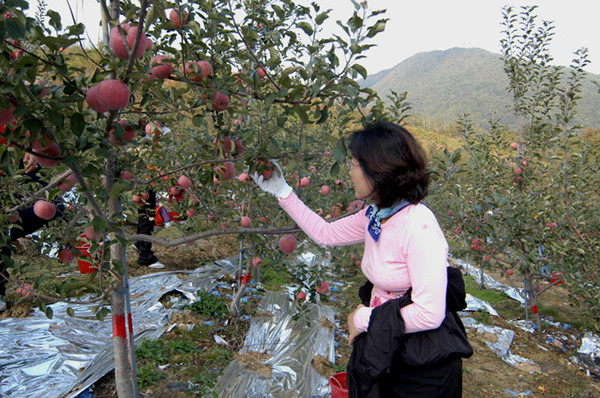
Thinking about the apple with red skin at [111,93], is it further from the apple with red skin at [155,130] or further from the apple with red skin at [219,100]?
the apple with red skin at [155,130]

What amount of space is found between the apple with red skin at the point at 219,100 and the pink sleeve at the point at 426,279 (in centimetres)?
73

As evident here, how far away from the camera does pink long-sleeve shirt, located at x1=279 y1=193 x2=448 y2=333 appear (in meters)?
1.21

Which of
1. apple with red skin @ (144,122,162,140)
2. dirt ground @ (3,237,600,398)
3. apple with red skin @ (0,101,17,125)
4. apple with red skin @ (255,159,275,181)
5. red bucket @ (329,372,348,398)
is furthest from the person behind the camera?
dirt ground @ (3,237,600,398)

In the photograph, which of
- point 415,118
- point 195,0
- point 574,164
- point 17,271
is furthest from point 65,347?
point 415,118

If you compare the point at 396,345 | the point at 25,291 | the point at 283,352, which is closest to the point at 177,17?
the point at 396,345

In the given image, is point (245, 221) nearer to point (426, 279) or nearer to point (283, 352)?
point (283, 352)

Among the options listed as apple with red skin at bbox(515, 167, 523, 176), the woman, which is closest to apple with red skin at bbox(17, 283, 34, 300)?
the woman

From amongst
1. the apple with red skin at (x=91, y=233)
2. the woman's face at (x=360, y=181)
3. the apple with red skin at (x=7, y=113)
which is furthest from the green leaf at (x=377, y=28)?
the apple with red skin at (x=91, y=233)

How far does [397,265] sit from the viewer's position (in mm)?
1312

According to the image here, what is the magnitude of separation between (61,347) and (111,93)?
240 cm

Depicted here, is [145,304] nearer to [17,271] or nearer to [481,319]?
[17,271]

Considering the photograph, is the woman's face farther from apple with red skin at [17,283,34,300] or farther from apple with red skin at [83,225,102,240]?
apple with red skin at [17,283,34,300]

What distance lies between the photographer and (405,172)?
4.39ft

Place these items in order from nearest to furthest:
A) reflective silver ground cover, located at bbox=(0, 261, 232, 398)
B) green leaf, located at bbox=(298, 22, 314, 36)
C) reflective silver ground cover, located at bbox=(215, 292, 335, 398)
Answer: green leaf, located at bbox=(298, 22, 314, 36), reflective silver ground cover, located at bbox=(0, 261, 232, 398), reflective silver ground cover, located at bbox=(215, 292, 335, 398)
